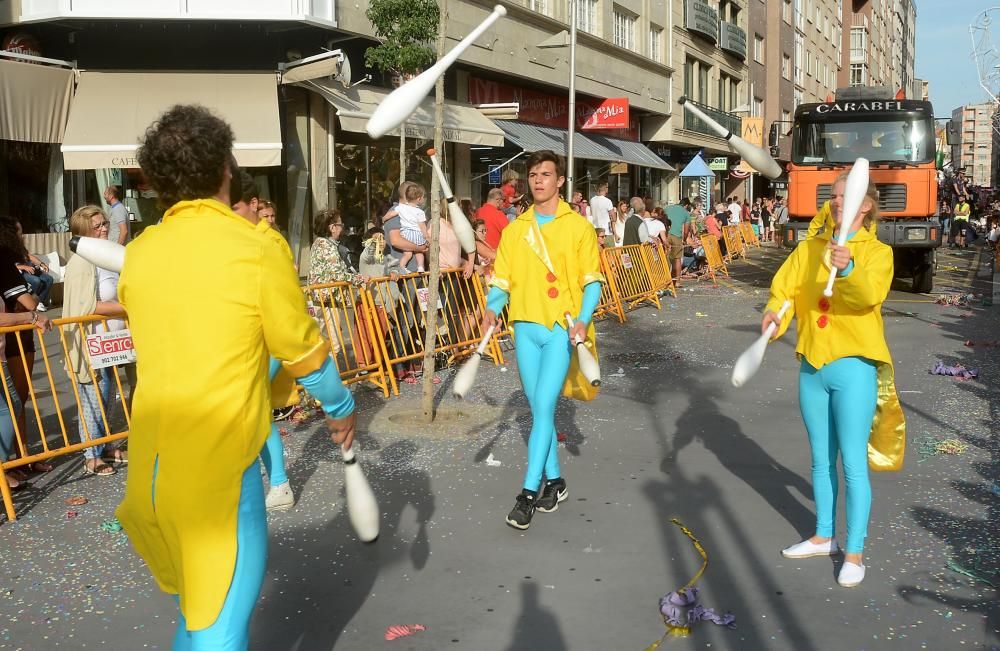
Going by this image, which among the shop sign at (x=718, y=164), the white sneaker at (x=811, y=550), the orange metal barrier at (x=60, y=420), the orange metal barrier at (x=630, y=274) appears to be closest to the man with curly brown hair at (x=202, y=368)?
the white sneaker at (x=811, y=550)

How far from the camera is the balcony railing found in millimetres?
38000

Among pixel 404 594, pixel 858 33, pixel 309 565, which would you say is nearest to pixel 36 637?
pixel 309 565

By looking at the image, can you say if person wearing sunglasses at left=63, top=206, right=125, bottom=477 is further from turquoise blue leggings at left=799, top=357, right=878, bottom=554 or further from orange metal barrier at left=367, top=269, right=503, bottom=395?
turquoise blue leggings at left=799, top=357, right=878, bottom=554

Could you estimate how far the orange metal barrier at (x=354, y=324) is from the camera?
889cm

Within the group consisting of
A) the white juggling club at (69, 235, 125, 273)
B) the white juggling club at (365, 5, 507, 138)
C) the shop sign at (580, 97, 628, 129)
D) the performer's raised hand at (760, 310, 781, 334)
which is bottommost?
the performer's raised hand at (760, 310, 781, 334)

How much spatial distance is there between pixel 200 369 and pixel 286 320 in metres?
0.25

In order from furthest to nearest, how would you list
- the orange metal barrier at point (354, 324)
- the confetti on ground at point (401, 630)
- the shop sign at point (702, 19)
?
the shop sign at point (702, 19)
the orange metal barrier at point (354, 324)
the confetti on ground at point (401, 630)

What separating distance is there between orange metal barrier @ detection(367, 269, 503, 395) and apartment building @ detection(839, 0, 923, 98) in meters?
48.0

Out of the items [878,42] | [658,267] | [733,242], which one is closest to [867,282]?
[658,267]

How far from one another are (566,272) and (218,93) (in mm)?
11803

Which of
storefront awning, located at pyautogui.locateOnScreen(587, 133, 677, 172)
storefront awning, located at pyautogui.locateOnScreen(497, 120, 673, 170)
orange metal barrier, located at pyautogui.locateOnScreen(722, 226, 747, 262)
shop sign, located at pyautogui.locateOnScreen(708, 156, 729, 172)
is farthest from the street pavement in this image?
shop sign, located at pyautogui.locateOnScreen(708, 156, 729, 172)

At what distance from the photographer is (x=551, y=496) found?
5480mm

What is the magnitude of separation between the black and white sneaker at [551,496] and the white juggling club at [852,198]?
2.09 meters

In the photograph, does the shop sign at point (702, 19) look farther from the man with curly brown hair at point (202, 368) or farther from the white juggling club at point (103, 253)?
the man with curly brown hair at point (202, 368)
